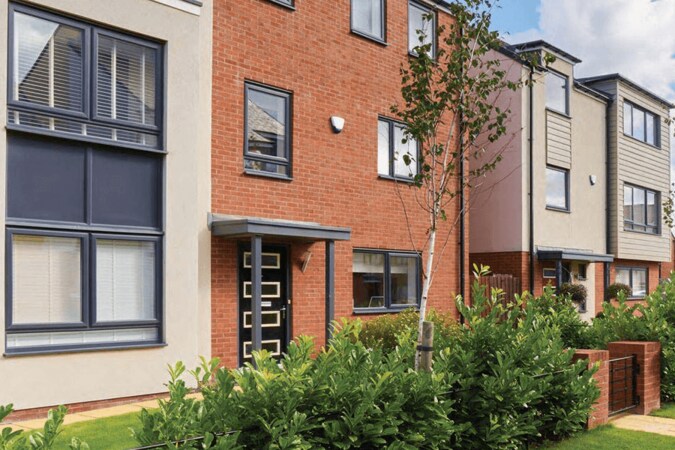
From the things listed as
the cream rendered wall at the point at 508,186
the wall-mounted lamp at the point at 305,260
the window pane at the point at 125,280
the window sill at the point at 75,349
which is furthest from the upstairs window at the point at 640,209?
the window sill at the point at 75,349

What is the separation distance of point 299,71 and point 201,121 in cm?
273

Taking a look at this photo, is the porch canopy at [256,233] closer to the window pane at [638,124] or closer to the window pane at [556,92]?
the window pane at [556,92]

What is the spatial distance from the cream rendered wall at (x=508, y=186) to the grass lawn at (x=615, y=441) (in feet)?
42.3

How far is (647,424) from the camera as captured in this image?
30.7 feet

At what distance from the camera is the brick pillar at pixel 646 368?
1012 cm

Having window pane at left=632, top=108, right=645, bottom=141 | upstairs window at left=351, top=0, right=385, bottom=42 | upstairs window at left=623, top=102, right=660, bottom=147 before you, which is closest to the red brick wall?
upstairs window at left=351, top=0, right=385, bottom=42

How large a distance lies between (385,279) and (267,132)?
441 cm

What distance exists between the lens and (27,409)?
32.0 feet

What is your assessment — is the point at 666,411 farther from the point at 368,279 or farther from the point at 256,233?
the point at 368,279

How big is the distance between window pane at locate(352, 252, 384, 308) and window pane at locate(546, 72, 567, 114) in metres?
9.44

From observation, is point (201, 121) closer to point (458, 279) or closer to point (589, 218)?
point (458, 279)

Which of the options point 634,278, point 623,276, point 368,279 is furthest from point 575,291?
point 368,279

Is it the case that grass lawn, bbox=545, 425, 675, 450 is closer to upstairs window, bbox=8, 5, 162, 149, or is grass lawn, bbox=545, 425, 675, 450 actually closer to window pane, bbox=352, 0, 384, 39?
upstairs window, bbox=8, 5, 162, 149

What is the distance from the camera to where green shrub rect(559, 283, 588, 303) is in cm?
2203
